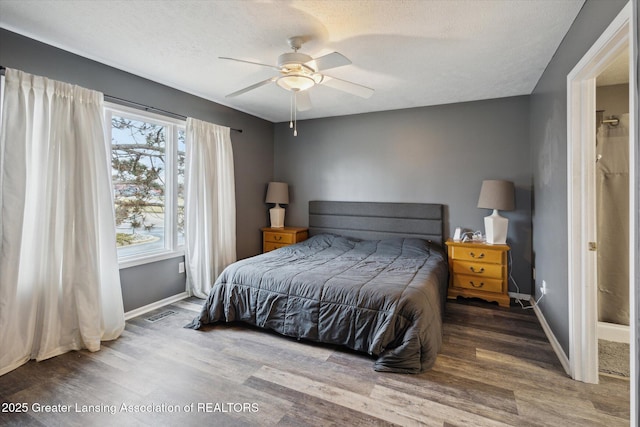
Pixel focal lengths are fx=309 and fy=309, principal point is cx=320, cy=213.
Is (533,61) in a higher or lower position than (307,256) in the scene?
higher

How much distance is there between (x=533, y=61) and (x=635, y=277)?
2.22 meters

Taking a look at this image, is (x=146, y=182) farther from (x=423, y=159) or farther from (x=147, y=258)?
(x=423, y=159)

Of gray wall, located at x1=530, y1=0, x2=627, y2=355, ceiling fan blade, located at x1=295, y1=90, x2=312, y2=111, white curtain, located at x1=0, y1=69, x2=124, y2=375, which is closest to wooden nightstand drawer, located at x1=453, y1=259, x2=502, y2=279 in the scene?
gray wall, located at x1=530, y1=0, x2=627, y2=355

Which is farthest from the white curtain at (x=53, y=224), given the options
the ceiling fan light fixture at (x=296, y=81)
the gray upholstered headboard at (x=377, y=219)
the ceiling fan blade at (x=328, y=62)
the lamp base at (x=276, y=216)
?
the gray upholstered headboard at (x=377, y=219)

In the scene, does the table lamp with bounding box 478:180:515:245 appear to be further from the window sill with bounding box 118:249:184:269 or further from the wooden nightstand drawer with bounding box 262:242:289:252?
the window sill with bounding box 118:249:184:269

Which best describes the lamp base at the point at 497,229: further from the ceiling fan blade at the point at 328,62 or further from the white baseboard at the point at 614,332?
the ceiling fan blade at the point at 328,62

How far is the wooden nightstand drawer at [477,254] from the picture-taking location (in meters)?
3.42

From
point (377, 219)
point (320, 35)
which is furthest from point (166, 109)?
point (377, 219)

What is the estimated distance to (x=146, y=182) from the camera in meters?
3.31

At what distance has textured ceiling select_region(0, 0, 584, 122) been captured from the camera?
1.98 metres

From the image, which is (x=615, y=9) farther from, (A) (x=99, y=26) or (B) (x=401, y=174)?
(A) (x=99, y=26)

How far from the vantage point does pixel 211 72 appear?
9.86ft

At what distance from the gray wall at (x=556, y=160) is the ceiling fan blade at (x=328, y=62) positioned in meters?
1.43

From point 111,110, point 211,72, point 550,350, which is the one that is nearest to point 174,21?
point 211,72
